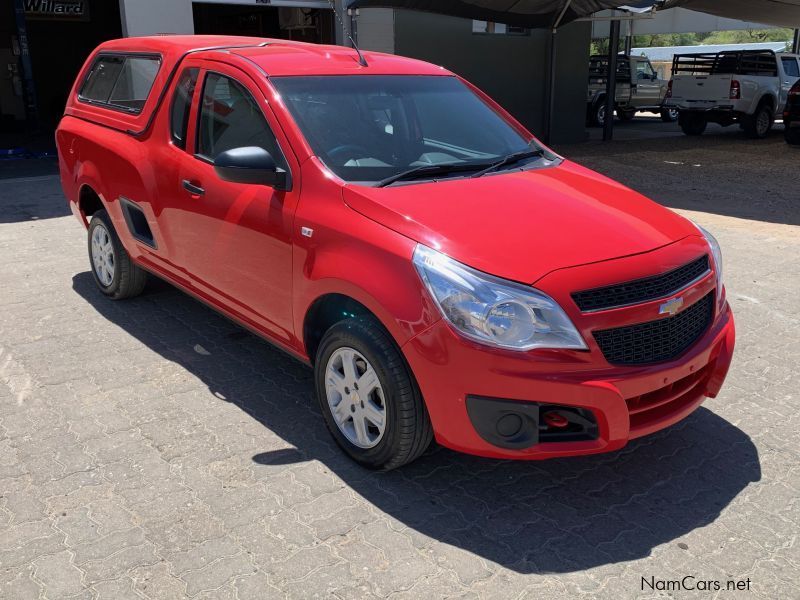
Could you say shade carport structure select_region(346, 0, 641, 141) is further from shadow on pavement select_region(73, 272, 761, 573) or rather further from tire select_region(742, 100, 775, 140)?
shadow on pavement select_region(73, 272, 761, 573)

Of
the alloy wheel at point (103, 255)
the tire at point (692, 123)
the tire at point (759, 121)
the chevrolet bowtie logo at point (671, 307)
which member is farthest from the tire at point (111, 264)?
the tire at point (692, 123)

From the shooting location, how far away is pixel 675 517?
3.22m

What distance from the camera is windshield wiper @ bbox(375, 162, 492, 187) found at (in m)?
3.62

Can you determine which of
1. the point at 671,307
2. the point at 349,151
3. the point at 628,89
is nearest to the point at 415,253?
the point at 349,151

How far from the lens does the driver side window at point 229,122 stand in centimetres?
396

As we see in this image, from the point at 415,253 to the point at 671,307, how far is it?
111cm

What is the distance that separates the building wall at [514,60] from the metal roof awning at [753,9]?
2.42 m

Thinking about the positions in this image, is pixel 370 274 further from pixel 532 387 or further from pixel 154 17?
pixel 154 17

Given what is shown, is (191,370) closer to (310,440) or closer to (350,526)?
(310,440)

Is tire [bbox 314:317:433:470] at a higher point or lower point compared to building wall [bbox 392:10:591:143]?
lower

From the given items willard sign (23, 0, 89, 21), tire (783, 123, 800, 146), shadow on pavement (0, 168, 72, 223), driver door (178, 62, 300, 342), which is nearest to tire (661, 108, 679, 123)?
tire (783, 123, 800, 146)

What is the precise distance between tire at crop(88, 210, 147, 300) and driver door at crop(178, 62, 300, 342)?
1.15 metres

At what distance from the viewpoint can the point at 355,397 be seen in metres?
3.44

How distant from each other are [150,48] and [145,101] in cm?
46
